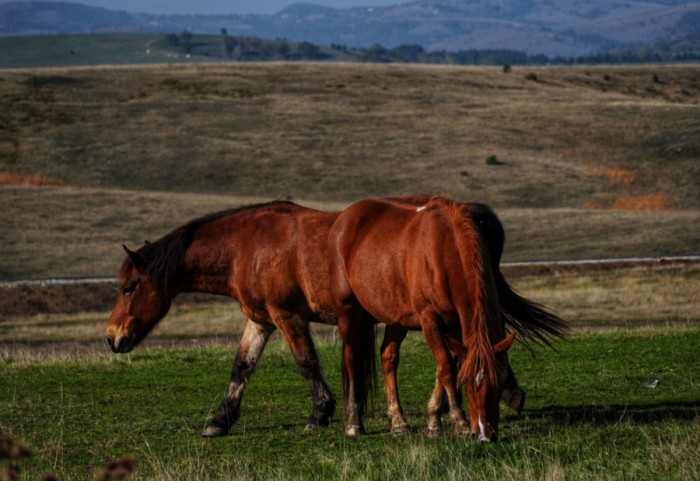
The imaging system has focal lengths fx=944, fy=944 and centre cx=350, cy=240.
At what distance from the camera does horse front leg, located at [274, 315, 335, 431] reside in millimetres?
10625

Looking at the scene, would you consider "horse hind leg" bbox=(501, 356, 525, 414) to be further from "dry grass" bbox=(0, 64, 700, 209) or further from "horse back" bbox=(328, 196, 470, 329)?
"dry grass" bbox=(0, 64, 700, 209)

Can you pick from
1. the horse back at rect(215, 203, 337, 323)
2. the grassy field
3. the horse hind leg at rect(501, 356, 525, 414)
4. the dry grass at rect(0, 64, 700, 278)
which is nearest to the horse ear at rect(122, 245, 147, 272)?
the horse back at rect(215, 203, 337, 323)

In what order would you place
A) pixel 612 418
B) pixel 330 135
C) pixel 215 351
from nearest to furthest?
1. pixel 612 418
2. pixel 215 351
3. pixel 330 135

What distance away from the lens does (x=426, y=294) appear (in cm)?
910

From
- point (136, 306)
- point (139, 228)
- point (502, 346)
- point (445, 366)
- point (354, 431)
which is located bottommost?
point (139, 228)

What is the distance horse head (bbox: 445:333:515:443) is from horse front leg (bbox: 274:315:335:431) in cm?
310

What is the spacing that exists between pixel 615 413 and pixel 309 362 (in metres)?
3.48

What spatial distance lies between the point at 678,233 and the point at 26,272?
31.8 meters

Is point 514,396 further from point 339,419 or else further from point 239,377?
point 239,377

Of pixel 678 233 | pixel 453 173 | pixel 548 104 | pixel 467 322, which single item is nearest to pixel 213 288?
pixel 467 322

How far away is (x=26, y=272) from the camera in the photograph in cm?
4438

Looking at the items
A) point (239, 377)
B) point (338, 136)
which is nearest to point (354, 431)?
point (239, 377)

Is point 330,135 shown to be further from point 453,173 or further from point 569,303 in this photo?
point 569,303

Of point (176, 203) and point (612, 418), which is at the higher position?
point (612, 418)
